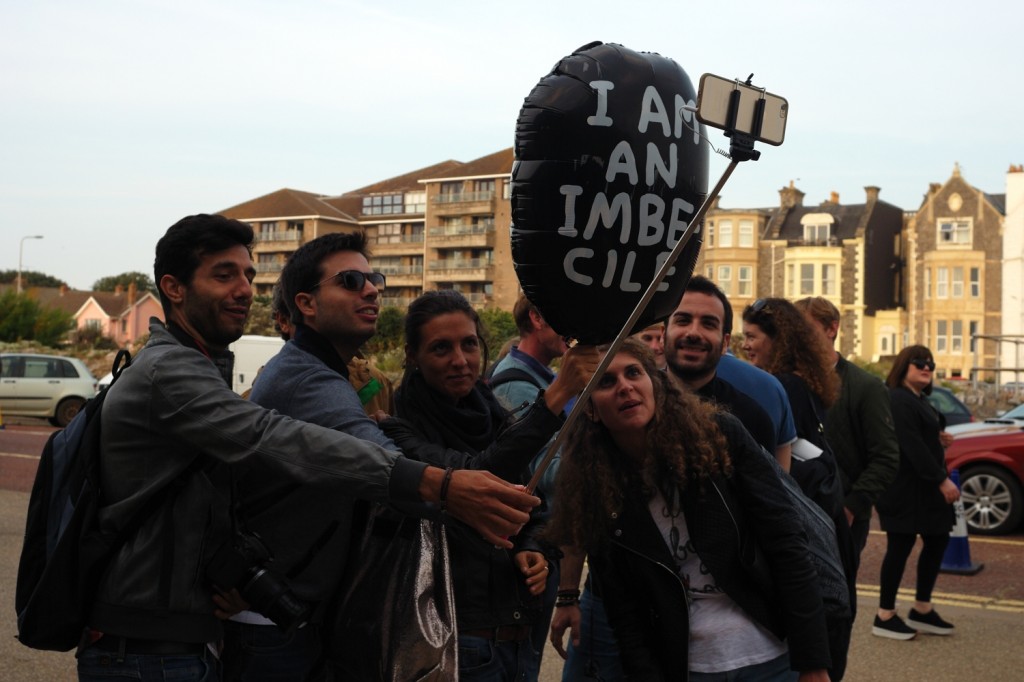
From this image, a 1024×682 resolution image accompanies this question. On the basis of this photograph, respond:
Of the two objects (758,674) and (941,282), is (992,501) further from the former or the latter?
(941,282)

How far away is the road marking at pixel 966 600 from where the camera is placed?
8258mm

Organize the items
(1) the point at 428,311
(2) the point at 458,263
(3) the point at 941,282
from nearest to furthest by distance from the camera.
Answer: (1) the point at 428,311
(3) the point at 941,282
(2) the point at 458,263

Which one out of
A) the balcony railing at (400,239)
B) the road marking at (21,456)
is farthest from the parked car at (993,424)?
the balcony railing at (400,239)

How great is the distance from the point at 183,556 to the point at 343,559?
1.40ft

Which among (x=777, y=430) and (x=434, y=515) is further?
(x=777, y=430)

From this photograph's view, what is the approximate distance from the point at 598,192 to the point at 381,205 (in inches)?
3369

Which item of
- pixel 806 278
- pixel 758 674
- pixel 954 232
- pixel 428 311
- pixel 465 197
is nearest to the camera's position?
pixel 758 674

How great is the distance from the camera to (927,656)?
22.4 feet

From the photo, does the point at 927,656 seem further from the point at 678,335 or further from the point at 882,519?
the point at 678,335

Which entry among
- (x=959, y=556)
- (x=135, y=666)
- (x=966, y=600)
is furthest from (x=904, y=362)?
(x=135, y=666)

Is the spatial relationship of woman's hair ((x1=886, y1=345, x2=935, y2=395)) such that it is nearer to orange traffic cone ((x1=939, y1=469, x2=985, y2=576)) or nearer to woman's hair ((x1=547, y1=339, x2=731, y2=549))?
orange traffic cone ((x1=939, y1=469, x2=985, y2=576))

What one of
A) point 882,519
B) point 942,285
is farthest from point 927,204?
point 882,519

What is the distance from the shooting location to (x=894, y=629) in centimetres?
716

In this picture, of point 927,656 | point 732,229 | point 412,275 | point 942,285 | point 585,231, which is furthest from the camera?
point 412,275
